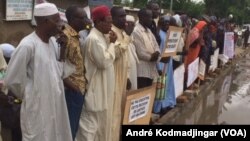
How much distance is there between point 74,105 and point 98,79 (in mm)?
450

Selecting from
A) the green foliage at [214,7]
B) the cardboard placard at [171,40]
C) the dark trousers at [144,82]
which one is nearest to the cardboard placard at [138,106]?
the dark trousers at [144,82]

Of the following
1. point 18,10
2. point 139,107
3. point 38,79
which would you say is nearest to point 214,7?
point 18,10

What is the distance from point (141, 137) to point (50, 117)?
1755 mm

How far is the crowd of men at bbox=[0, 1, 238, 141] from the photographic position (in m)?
3.82

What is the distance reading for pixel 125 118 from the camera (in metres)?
5.57

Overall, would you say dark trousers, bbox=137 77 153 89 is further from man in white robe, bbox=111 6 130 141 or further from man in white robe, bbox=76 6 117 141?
man in white robe, bbox=76 6 117 141

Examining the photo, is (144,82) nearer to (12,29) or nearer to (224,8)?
(12,29)

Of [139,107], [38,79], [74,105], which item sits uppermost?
[38,79]

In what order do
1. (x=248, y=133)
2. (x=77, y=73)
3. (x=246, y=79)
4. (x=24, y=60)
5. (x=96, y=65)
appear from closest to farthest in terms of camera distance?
1. (x=24, y=60)
2. (x=77, y=73)
3. (x=96, y=65)
4. (x=248, y=133)
5. (x=246, y=79)

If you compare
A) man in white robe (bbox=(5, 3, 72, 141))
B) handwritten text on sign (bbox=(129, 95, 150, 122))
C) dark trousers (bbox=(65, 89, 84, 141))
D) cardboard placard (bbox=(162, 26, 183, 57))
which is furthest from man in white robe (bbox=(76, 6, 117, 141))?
cardboard placard (bbox=(162, 26, 183, 57))

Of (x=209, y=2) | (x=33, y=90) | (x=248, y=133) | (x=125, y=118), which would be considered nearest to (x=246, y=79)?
(x=248, y=133)

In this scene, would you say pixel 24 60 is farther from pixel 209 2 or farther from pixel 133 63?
pixel 209 2

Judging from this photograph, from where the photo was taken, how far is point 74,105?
181 inches

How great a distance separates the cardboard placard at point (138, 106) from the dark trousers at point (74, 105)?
947 millimetres
